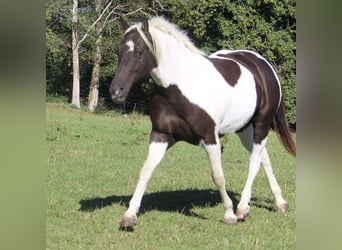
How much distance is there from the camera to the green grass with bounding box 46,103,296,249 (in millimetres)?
2719

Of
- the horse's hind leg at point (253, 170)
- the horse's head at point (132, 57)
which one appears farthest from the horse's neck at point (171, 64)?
the horse's hind leg at point (253, 170)

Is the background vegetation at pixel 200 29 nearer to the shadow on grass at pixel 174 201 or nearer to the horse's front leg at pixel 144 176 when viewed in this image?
the horse's front leg at pixel 144 176

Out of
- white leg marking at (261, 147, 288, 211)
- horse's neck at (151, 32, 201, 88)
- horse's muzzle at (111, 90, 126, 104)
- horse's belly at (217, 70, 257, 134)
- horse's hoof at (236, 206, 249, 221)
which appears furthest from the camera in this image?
white leg marking at (261, 147, 288, 211)

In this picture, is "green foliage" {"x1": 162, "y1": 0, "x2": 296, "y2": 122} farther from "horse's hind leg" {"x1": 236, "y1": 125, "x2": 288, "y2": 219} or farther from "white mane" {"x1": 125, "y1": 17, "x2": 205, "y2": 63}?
"white mane" {"x1": 125, "y1": 17, "x2": 205, "y2": 63}

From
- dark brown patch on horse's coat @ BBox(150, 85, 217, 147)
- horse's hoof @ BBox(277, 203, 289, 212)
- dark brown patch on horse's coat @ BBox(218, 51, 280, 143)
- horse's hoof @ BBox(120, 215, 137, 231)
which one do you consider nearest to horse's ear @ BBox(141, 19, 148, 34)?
dark brown patch on horse's coat @ BBox(150, 85, 217, 147)

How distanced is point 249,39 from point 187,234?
1656 millimetres

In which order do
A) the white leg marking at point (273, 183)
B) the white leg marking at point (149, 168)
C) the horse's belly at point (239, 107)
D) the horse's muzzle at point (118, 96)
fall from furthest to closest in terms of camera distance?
the white leg marking at point (273, 183) → the horse's belly at point (239, 107) → the white leg marking at point (149, 168) → the horse's muzzle at point (118, 96)

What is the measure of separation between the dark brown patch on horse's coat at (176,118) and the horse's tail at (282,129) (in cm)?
81

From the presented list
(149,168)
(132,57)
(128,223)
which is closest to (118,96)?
(132,57)

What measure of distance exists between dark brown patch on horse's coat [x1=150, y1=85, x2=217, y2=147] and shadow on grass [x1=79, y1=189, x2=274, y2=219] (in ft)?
2.06

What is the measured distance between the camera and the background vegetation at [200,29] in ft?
10.3
